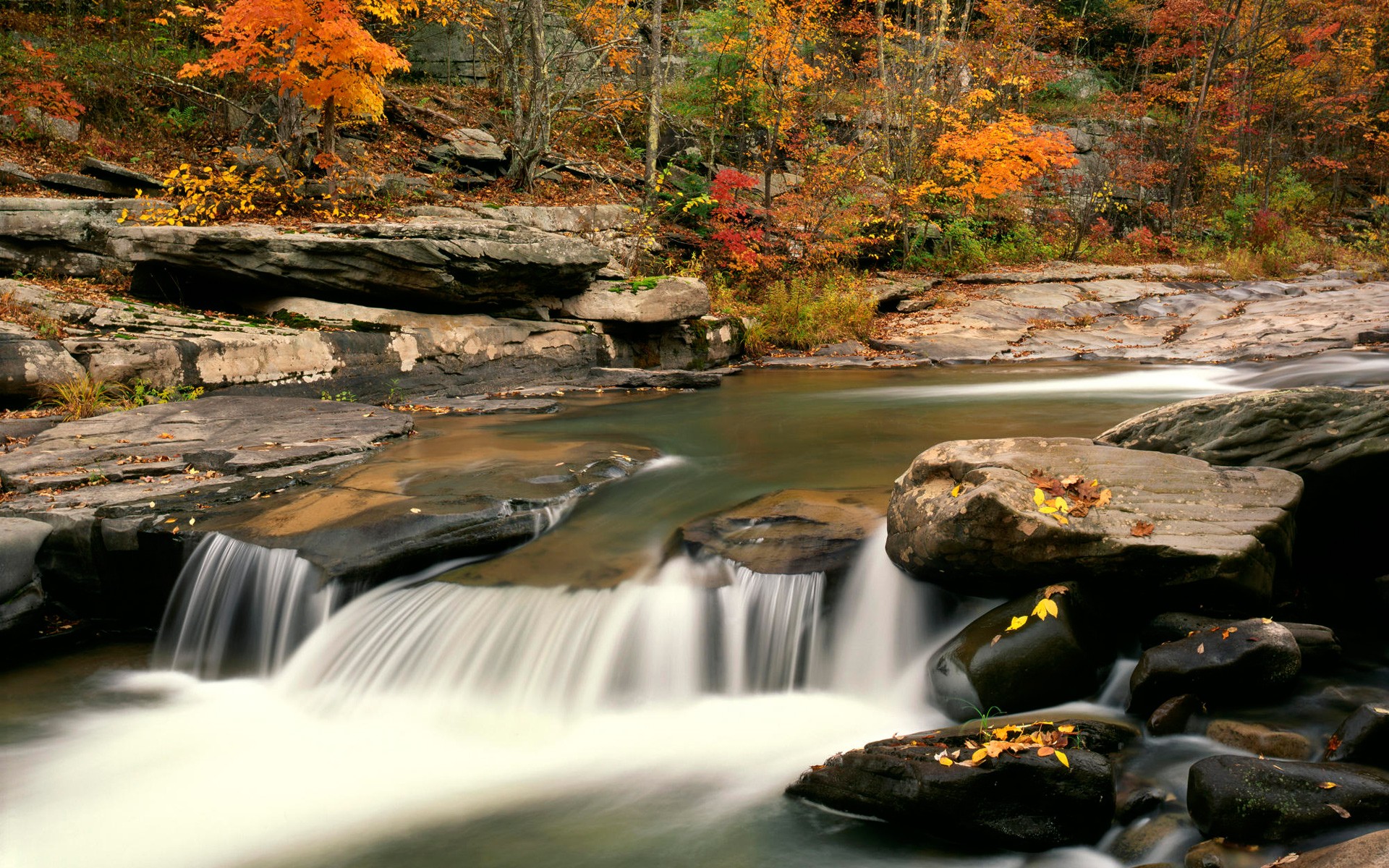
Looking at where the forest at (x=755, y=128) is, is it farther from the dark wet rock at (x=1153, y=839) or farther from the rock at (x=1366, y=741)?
the rock at (x=1366, y=741)

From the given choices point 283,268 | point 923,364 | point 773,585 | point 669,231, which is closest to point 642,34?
point 669,231

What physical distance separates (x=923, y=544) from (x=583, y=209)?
11.9 m

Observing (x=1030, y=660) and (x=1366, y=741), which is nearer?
(x=1366, y=741)

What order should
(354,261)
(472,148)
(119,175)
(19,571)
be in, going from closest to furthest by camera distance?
1. (19,571)
2. (354,261)
3. (119,175)
4. (472,148)

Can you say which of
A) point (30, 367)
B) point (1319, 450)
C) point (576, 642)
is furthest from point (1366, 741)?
point (30, 367)

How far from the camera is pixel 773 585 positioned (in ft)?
15.5

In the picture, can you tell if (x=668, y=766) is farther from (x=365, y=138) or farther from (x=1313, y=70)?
(x=1313, y=70)

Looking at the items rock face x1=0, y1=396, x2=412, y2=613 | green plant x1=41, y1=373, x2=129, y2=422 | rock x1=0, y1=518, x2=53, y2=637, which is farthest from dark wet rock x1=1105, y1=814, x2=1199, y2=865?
green plant x1=41, y1=373, x2=129, y2=422

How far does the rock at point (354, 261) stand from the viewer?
9.66 meters

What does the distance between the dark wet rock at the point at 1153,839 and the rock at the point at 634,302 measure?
10208 mm

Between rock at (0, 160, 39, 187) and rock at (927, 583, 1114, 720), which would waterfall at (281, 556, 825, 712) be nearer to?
rock at (927, 583, 1114, 720)

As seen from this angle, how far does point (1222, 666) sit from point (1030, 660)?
2.42ft

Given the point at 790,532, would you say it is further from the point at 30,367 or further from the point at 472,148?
the point at 472,148

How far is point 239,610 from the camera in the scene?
201 inches
